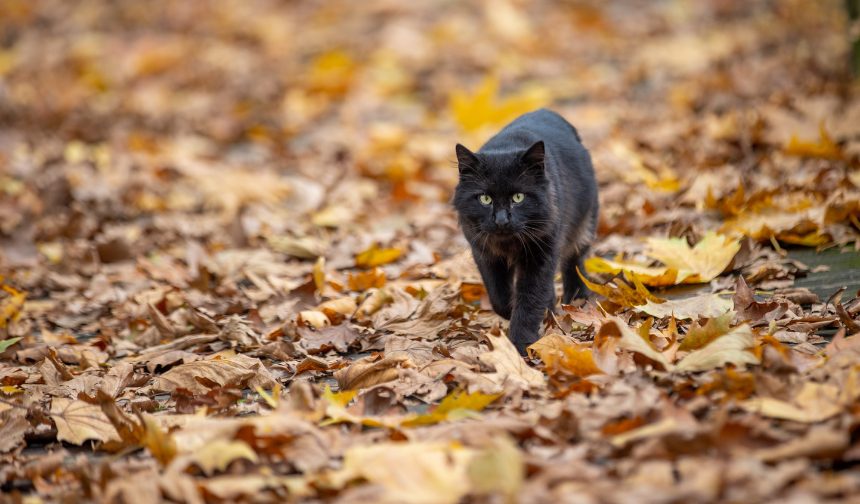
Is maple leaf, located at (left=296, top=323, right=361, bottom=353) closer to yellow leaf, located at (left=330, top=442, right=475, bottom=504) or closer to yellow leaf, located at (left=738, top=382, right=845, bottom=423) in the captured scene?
yellow leaf, located at (left=330, top=442, right=475, bottom=504)

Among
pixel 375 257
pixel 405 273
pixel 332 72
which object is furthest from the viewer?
pixel 332 72

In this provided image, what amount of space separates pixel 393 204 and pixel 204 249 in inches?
57.7

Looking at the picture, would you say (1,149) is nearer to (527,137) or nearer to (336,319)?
(336,319)

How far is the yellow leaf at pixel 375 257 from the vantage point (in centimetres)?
392

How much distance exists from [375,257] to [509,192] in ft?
4.48

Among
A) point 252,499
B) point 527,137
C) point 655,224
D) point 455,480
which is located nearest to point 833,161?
point 655,224

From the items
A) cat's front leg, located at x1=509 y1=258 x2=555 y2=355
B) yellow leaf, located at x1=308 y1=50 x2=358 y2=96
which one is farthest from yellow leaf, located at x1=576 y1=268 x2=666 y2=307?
yellow leaf, located at x1=308 y1=50 x2=358 y2=96

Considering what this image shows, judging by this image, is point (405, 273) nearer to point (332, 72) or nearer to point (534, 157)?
point (534, 157)

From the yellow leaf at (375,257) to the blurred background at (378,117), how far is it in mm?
92

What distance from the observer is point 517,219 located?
274cm

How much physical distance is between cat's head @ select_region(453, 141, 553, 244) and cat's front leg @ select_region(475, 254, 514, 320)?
0.55ft

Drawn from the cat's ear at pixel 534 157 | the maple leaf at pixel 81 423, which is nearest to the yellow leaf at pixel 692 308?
the cat's ear at pixel 534 157

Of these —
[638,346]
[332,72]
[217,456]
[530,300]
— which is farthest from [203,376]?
[332,72]

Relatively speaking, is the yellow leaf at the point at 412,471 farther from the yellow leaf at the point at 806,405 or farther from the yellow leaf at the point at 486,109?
the yellow leaf at the point at 486,109
